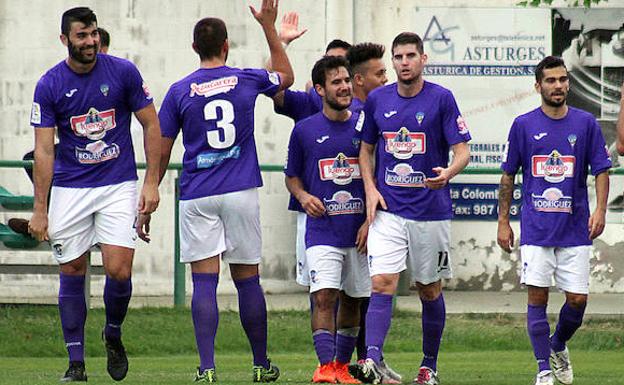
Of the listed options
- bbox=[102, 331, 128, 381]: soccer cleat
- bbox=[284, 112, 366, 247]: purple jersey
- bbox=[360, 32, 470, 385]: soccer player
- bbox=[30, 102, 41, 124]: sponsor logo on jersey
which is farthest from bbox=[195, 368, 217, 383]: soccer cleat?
bbox=[30, 102, 41, 124]: sponsor logo on jersey

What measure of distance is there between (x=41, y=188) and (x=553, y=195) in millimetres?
3302

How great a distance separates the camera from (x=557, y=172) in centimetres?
1133

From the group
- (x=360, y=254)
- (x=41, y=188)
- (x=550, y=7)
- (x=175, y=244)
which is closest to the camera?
(x=41, y=188)

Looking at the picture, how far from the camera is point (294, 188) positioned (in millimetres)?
11781

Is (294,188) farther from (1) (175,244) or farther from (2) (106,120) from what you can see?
(1) (175,244)

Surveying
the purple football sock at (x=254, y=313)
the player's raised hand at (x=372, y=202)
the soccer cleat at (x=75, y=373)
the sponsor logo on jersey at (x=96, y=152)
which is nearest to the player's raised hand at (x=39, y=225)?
the sponsor logo on jersey at (x=96, y=152)

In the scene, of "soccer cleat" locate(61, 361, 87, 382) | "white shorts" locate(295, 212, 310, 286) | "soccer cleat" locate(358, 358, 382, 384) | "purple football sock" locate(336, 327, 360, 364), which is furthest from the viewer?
"white shorts" locate(295, 212, 310, 286)

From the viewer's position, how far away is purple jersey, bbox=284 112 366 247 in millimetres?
11617

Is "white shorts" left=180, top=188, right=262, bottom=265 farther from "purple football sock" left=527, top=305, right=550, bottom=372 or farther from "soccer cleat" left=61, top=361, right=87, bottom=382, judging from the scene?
"purple football sock" left=527, top=305, right=550, bottom=372

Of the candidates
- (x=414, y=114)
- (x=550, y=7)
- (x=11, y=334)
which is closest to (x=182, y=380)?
(x=414, y=114)

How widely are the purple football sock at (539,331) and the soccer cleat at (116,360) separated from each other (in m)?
2.67

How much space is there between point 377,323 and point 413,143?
1.18 metres

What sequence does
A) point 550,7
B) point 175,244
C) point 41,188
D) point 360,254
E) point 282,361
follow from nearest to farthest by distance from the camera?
point 41,188, point 360,254, point 282,361, point 175,244, point 550,7

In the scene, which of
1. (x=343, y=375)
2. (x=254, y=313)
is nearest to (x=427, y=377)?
(x=343, y=375)
